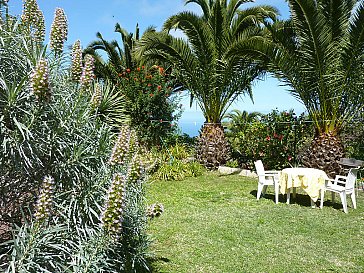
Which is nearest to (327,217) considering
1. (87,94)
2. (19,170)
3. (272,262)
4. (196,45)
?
(272,262)

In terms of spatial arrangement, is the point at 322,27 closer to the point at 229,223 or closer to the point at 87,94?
the point at 229,223

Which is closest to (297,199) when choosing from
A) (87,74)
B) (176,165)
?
(176,165)

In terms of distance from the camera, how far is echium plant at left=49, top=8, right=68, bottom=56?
111 inches

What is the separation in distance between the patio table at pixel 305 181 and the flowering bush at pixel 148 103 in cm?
545

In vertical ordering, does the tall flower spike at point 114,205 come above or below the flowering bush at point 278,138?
below

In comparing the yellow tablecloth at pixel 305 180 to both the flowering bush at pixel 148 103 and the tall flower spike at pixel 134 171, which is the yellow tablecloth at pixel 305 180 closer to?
the tall flower spike at pixel 134 171

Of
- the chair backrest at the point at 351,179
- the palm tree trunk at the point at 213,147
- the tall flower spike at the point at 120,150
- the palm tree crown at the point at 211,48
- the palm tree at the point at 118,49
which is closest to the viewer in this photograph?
the tall flower spike at the point at 120,150

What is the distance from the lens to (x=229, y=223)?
6.10 meters

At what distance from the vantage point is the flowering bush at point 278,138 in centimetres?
Result: 1059

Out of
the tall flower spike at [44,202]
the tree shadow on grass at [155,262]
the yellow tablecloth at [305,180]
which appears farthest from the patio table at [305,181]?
the tall flower spike at [44,202]

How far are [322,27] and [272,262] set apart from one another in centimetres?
614

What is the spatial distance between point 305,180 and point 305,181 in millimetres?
20

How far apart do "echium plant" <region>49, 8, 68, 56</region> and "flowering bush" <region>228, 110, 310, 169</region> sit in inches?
337

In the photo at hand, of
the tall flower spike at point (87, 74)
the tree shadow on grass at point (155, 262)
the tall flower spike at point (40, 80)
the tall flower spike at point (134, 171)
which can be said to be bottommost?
the tree shadow on grass at point (155, 262)
